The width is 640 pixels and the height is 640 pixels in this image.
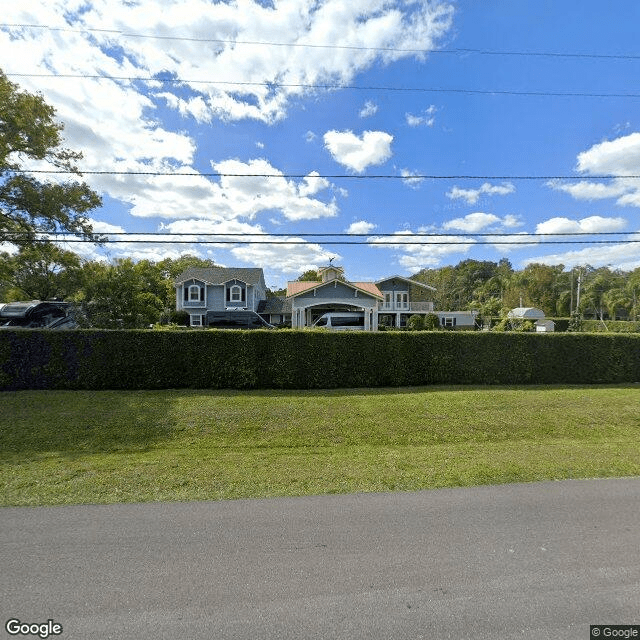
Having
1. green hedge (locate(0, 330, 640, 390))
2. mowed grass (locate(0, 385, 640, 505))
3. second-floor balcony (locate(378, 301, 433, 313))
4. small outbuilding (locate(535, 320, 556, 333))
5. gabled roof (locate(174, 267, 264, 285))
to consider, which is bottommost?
mowed grass (locate(0, 385, 640, 505))

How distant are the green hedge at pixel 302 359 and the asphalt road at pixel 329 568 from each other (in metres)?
5.93

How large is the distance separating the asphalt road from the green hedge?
5.93 m

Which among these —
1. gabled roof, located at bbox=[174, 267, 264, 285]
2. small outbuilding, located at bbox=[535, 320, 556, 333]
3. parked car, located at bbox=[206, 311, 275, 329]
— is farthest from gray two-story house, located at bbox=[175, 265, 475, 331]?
small outbuilding, located at bbox=[535, 320, 556, 333]

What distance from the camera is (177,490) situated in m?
4.20

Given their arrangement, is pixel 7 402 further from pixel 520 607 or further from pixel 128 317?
pixel 520 607

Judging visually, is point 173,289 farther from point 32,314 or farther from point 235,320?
point 32,314

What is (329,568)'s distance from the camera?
2723 millimetres

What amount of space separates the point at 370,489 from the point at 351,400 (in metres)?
4.26

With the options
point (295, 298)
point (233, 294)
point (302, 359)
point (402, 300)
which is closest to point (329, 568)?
point (302, 359)

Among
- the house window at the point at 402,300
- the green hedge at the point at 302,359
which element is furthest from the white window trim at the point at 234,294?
the green hedge at the point at 302,359

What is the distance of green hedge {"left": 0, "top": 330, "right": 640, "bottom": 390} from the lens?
29.7 feet

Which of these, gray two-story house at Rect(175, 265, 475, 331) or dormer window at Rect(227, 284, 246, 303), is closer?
gray two-story house at Rect(175, 265, 475, 331)

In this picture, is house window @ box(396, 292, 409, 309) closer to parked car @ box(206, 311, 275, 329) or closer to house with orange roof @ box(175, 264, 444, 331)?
house with orange roof @ box(175, 264, 444, 331)

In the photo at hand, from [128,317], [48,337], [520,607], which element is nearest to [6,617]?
[520,607]
